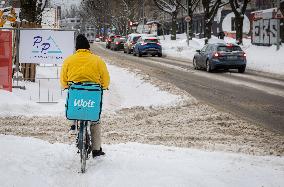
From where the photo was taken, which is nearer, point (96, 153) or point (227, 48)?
point (96, 153)

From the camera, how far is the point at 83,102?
621 centimetres

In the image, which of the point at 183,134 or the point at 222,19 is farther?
the point at 222,19

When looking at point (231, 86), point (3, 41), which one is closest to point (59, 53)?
point (3, 41)

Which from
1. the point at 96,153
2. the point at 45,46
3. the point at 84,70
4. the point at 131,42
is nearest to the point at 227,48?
the point at 45,46

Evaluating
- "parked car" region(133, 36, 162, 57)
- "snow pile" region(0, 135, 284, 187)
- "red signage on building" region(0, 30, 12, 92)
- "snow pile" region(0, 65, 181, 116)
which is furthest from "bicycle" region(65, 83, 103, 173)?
"parked car" region(133, 36, 162, 57)

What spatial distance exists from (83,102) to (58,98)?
7.67m

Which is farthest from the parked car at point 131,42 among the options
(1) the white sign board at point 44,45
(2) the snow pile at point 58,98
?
(1) the white sign board at point 44,45

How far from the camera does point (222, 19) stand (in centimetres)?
7844

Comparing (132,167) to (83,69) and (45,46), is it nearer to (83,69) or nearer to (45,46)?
(83,69)

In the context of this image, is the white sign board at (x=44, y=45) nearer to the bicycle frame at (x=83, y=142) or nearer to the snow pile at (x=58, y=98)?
the snow pile at (x=58, y=98)

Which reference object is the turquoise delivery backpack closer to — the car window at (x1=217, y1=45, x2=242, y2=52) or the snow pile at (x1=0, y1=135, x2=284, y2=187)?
the snow pile at (x1=0, y1=135, x2=284, y2=187)

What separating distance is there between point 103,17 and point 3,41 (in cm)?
9466

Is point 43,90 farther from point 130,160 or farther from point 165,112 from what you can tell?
point 130,160

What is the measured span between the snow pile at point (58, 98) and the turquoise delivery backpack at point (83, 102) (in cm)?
540
